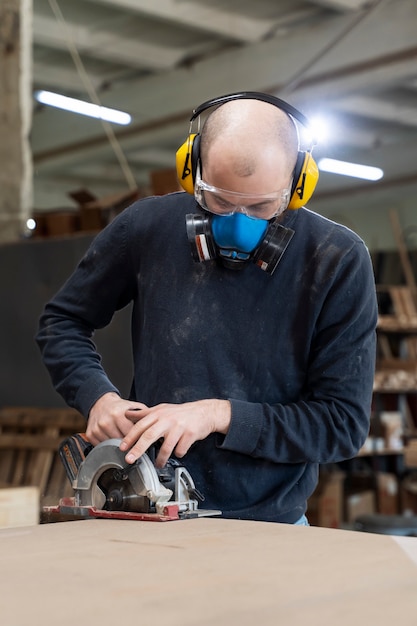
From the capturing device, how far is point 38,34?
28.0ft

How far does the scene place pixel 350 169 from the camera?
12.1 metres

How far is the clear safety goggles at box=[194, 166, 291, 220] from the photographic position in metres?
1.85

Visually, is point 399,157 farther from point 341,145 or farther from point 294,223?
point 294,223

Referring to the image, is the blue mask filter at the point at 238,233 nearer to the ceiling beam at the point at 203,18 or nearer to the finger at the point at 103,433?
the finger at the point at 103,433

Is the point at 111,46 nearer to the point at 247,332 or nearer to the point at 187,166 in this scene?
the point at 187,166

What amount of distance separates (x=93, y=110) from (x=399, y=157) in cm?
481

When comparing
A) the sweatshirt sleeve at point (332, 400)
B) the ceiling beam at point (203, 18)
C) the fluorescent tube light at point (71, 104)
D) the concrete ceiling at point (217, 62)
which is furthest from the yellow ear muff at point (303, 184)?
the fluorescent tube light at point (71, 104)

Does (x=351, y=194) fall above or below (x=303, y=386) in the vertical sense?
above

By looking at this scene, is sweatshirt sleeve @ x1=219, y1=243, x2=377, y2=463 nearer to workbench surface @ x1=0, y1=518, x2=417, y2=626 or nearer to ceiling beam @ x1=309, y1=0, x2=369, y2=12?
workbench surface @ x1=0, y1=518, x2=417, y2=626

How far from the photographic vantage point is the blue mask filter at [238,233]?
1.88 meters

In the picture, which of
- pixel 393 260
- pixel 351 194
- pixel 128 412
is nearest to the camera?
pixel 128 412

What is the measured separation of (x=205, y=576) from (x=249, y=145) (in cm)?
93

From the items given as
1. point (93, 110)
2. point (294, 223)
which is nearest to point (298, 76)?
point (93, 110)

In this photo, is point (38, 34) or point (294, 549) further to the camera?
point (38, 34)
